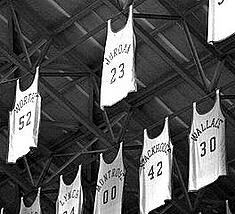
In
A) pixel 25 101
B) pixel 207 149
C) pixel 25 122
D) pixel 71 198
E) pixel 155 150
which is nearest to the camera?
pixel 207 149

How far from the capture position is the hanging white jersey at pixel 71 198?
3038 cm

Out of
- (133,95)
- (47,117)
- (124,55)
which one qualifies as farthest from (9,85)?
(124,55)

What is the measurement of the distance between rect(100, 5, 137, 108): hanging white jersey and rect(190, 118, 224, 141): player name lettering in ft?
6.36

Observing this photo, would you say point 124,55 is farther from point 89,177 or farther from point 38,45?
point 89,177

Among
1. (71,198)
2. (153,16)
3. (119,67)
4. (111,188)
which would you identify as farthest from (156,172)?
(153,16)

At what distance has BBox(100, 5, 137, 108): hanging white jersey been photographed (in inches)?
1073

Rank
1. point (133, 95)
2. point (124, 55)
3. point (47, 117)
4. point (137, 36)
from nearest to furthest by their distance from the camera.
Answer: point (124, 55), point (137, 36), point (133, 95), point (47, 117)

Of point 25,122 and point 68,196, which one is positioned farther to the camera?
point 68,196

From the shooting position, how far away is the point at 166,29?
103 feet

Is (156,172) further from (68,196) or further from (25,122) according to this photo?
(25,122)

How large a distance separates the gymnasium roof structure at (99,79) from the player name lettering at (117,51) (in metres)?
1.68

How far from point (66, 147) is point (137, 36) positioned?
620 centimetres

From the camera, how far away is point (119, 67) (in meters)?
27.6

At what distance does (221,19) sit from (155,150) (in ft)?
13.8
